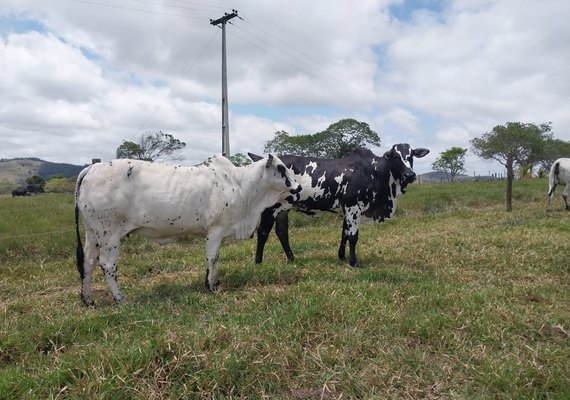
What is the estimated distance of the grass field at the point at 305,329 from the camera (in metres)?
3.79

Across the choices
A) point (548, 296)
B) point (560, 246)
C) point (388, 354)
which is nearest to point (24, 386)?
point (388, 354)

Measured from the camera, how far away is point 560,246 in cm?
855

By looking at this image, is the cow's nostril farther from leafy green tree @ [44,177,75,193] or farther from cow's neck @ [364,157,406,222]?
leafy green tree @ [44,177,75,193]

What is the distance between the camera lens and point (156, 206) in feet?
20.3

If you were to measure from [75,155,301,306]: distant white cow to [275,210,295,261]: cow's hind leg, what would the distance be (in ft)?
5.22

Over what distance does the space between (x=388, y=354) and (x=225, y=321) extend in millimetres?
1679

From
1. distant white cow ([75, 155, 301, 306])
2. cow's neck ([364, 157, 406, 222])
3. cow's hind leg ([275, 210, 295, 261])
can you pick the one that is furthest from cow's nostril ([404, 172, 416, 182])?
distant white cow ([75, 155, 301, 306])

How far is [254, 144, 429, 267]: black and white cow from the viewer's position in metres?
8.46

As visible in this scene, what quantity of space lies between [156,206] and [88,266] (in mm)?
1133

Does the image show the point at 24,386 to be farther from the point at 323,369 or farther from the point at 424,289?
the point at 424,289

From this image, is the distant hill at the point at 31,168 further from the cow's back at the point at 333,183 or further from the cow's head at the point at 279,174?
the cow's head at the point at 279,174

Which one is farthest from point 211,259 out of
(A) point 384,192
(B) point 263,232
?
(A) point 384,192

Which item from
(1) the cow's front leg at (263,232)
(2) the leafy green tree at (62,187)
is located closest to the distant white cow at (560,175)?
(1) the cow's front leg at (263,232)

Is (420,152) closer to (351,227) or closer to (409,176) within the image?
(409,176)
